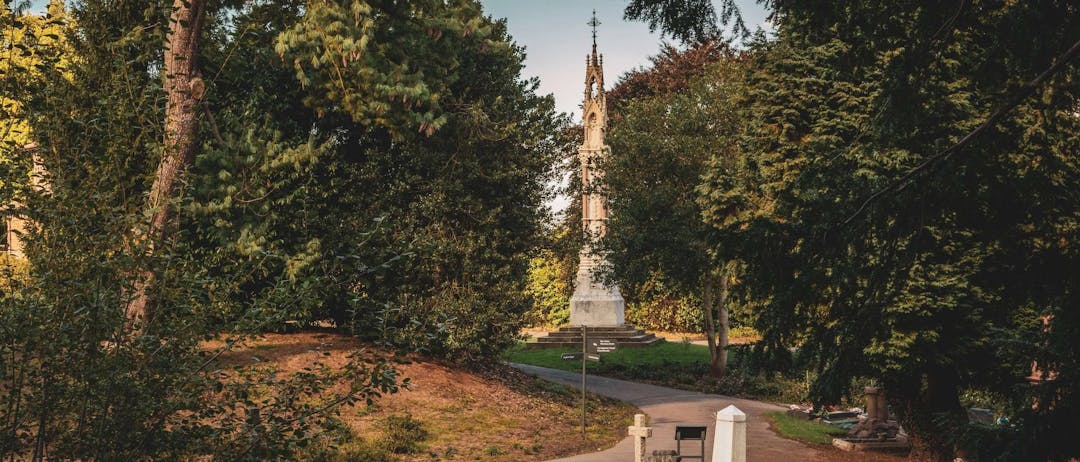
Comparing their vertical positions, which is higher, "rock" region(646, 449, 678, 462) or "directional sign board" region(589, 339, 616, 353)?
"directional sign board" region(589, 339, 616, 353)

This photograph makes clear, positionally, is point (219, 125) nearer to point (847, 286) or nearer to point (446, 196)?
point (446, 196)

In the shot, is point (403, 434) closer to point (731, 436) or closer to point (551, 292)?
point (731, 436)

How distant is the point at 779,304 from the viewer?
270 inches

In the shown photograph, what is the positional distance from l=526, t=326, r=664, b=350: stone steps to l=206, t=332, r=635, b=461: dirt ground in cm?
1237

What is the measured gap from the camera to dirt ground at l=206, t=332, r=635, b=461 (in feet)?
51.4

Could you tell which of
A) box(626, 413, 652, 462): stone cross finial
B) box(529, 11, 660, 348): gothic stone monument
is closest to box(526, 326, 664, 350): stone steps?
box(529, 11, 660, 348): gothic stone monument

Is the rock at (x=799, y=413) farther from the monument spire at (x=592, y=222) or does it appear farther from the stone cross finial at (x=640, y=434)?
the monument spire at (x=592, y=222)

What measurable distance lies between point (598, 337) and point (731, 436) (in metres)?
24.7

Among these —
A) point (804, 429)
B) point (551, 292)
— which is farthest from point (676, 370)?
point (551, 292)

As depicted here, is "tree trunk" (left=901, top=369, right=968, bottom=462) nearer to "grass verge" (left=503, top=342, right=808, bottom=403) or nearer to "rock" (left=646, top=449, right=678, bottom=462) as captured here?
"rock" (left=646, top=449, right=678, bottom=462)

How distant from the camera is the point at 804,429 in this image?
19.1 m

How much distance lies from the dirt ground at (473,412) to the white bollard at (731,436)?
6.37 metres

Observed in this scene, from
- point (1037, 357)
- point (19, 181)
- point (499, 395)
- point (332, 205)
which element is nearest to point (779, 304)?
point (1037, 357)

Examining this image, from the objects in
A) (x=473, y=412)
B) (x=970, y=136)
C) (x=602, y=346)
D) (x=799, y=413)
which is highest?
(x=970, y=136)
